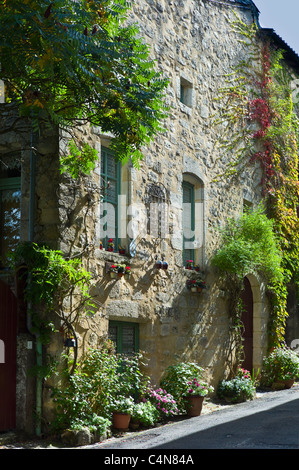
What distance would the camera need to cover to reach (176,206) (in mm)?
9172

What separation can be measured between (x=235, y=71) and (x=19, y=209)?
5.88 meters

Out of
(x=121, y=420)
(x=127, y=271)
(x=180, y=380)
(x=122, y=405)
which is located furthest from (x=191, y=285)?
(x=121, y=420)

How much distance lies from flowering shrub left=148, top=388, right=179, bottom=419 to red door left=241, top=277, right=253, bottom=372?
3.52 meters

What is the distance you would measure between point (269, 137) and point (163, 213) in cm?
423

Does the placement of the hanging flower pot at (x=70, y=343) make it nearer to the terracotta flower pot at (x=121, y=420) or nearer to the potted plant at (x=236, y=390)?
the terracotta flower pot at (x=121, y=420)

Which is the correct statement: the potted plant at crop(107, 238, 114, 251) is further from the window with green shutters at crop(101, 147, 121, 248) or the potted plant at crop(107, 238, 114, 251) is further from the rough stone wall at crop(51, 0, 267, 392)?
the rough stone wall at crop(51, 0, 267, 392)

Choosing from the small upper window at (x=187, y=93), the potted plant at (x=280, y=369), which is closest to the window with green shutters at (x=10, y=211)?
the small upper window at (x=187, y=93)

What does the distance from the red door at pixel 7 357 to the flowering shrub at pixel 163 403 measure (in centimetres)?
187

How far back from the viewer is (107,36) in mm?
5645

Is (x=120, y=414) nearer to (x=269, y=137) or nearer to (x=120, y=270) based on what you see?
(x=120, y=270)

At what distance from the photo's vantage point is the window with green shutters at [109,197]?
7.80 meters

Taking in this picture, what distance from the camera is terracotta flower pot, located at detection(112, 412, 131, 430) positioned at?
A: 22.8 feet
